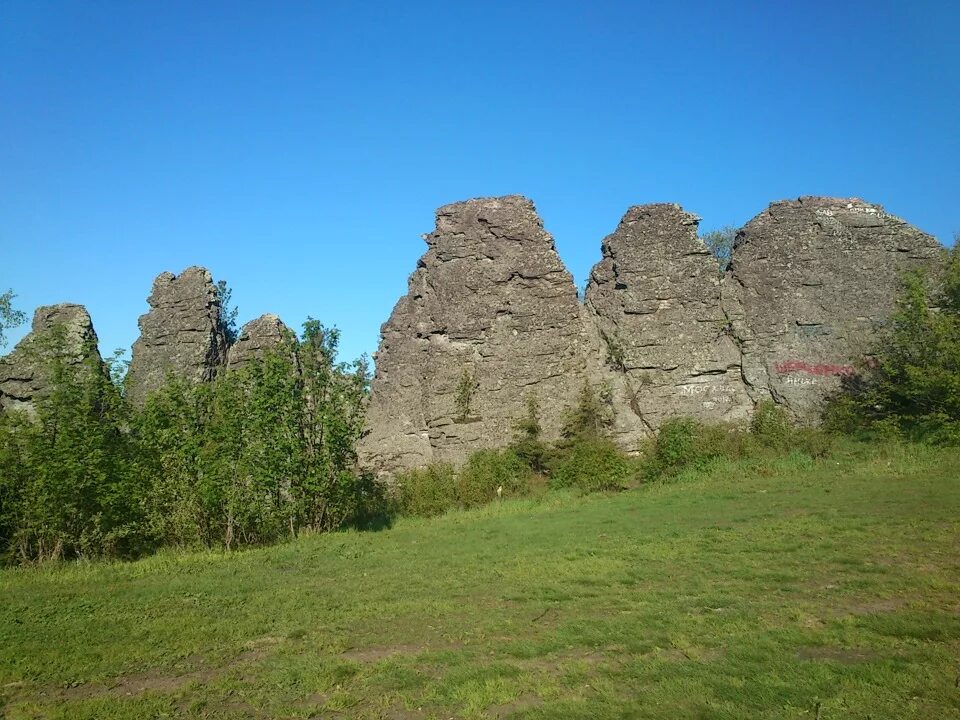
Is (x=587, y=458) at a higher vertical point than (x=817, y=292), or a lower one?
lower

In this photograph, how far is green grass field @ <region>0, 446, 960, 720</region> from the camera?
575cm

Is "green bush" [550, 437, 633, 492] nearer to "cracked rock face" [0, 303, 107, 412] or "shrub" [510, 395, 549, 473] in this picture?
"shrub" [510, 395, 549, 473]


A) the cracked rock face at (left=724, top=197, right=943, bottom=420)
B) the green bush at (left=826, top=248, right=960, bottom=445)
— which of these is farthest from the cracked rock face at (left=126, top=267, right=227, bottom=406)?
the green bush at (left=826, top=248, right=960, bottom=445)

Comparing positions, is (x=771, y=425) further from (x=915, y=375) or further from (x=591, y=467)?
(x=591, y=467)

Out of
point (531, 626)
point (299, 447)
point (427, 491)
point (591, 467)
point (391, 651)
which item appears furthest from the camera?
point (591, 467)

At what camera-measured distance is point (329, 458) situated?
17.2m

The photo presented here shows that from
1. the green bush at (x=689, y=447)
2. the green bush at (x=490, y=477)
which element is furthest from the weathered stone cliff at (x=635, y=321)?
the green bush at (x=689, y=447)

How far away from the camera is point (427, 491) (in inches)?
845

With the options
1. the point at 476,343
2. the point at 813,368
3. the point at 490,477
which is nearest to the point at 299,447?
the point at 490,477

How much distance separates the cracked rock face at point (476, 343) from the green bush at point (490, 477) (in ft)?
2.30

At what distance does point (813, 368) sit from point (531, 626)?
17.7 meters

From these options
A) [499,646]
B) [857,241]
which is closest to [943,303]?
[857,241]

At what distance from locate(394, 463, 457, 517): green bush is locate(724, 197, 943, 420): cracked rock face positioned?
9.94 meters

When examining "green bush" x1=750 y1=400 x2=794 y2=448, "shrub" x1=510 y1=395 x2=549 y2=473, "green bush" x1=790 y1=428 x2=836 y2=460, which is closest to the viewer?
"green bush" x1=790 y1=428 x2=836 y2=460
